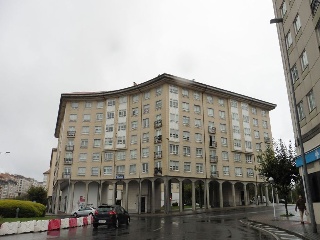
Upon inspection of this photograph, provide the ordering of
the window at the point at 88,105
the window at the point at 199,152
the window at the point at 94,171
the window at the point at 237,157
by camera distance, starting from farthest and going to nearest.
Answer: the window at the point at 88,105 → the window at the point at 237,157 → the window at the point at 94,171 → the window at the point at 199,152

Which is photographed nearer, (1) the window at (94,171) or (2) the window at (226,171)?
(2) the window at (226,171)

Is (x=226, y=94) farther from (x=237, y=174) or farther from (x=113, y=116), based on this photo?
(x=113, y=116)

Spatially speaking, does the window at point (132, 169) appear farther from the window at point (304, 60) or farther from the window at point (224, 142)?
the window at point (304, 60)

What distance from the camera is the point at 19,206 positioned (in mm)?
29562

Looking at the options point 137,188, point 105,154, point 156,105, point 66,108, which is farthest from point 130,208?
point 66,108

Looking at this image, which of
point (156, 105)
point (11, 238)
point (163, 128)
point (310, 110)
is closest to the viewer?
point (11, 238)

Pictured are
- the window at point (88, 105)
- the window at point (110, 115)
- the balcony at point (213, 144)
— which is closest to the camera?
the balcony at point (213, 144)

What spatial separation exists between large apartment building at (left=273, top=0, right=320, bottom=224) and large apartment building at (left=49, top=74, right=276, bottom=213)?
27024 mm

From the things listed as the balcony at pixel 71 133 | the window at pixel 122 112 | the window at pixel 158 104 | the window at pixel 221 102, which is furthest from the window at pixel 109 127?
the window at pixel 221 102

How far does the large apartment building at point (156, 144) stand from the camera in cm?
4897

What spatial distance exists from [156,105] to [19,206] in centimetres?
2840

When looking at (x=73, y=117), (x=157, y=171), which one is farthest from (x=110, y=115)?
(x=157, y=171)

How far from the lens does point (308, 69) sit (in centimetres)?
2030

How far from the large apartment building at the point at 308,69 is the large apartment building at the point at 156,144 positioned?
27.0 m
